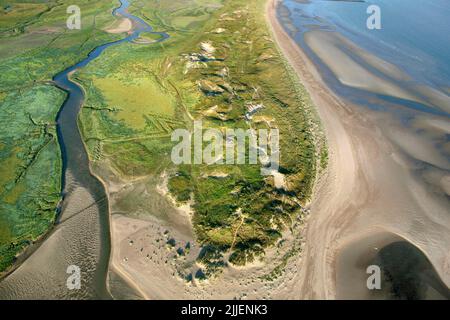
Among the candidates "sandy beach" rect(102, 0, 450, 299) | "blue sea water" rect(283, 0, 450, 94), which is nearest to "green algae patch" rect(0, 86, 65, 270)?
"sandy beach" rect(102, 0, 450, 299)

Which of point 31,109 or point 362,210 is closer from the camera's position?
point 362,210

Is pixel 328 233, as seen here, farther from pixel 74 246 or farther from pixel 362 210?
pixel 74 246

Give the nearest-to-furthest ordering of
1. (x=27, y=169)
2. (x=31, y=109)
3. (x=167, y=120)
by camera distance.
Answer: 1. (x=27, y=169)
2. (x=167, y=120)
3. (x=31, y=109)

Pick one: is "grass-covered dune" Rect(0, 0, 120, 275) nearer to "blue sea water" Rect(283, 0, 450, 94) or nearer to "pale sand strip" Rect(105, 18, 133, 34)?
"pale sand strip" Rect(105, 18, 133, 34)

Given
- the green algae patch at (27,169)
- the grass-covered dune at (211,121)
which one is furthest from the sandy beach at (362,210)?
the green algae patch at (27,169)

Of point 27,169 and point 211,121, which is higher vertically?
point 211,121

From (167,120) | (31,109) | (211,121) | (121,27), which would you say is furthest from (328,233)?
(121,27)
